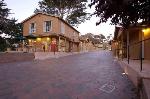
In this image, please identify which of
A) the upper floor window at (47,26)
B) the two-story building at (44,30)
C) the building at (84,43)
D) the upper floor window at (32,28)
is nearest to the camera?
the two-story building at (44,30)

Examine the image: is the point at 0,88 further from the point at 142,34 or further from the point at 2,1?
the point at 2,1

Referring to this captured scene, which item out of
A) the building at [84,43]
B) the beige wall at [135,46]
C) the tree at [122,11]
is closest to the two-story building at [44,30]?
the beige wall at [135,46]

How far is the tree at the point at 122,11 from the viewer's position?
5711 millimetres

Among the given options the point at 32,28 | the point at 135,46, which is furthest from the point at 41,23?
the point at 135,46

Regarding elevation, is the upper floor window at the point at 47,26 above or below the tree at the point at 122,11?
above

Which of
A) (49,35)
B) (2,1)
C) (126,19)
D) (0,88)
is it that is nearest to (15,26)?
(2,1)

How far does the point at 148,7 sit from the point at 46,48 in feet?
117

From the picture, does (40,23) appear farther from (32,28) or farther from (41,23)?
(32,28)

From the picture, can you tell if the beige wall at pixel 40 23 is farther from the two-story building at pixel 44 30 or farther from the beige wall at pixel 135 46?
the beige wall at pixel 135 46

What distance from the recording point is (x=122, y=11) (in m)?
6.05

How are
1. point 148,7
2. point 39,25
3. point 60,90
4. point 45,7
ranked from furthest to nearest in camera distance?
point 45,7
point 39,25
point 60,90
point 148,7

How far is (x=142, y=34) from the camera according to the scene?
68.2 feet

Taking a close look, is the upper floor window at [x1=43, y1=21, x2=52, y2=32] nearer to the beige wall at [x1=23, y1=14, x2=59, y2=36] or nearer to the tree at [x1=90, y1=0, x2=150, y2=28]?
the beige wall at [x1=23, y1=14, x2=59, y2=36]

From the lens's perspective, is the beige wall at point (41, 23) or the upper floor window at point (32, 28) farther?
the upper floor window at point (32, 28)
